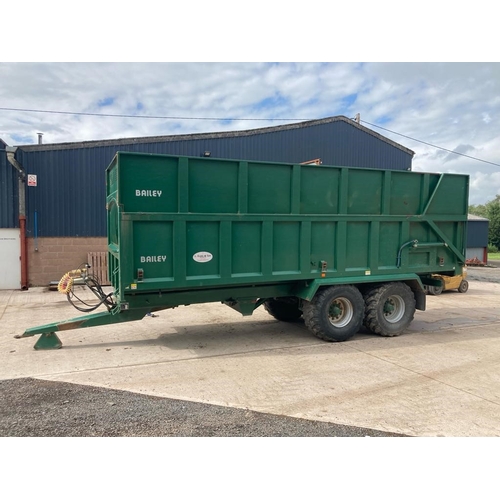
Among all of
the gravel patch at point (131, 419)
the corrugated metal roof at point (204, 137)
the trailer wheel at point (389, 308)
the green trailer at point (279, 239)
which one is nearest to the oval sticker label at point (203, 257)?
the green trailer at point (279, 239)

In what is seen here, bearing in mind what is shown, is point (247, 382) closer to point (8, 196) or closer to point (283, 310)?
point (283, 310)

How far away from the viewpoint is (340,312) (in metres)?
7.45

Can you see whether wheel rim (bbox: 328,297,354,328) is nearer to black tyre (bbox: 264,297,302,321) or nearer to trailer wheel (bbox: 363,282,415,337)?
trailer wheel (bbox: 363,282,415,337)

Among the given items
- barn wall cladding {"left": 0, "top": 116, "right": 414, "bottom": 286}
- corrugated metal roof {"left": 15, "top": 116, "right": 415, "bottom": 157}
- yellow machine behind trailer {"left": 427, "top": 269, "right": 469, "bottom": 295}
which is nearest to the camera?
yellow machine behind trailer {"left": 427, "top": 269, "right": 469, "bottom": 295}

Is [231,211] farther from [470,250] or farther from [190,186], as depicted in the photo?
[470,250]

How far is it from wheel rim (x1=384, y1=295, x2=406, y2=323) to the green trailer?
2 cm

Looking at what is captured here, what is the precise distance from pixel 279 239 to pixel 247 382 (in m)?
2.55

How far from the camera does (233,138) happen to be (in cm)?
1597

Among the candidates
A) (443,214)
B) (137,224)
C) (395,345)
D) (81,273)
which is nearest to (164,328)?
(81,273)

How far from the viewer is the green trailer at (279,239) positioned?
611 centimetres

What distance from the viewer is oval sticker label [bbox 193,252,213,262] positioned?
20.9 ft

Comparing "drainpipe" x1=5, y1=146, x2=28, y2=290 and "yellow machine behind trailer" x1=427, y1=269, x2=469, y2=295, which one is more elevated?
"drainpipe" x1=5, y1=146, x2=28, y2=290

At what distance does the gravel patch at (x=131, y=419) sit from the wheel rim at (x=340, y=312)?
3369 millimetres

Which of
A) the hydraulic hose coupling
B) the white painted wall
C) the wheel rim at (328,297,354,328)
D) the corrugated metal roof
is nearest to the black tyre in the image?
the wheel rim at (328,297,354,328)
